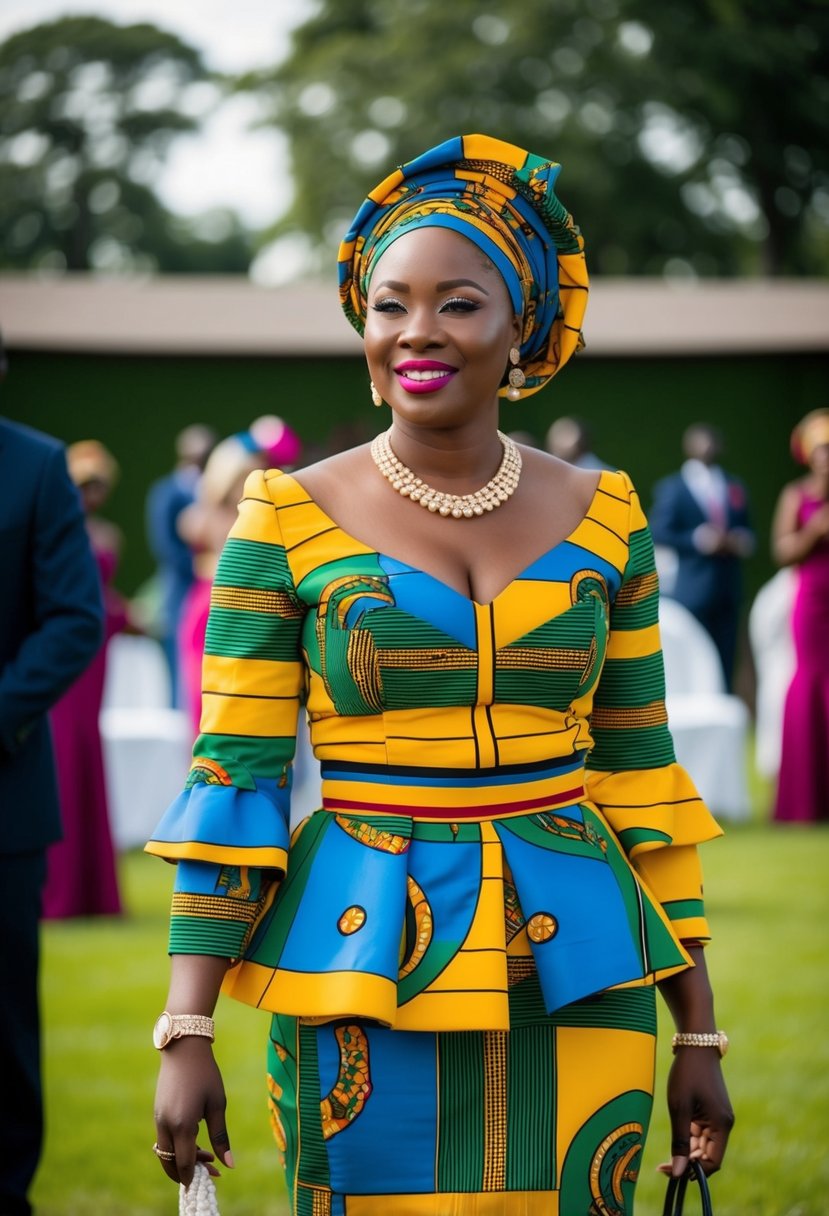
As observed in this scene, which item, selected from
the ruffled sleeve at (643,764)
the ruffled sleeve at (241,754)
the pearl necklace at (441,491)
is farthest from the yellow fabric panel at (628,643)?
the ruffled sleeve at (241,754)

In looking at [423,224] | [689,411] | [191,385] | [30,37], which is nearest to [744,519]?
[689,411]

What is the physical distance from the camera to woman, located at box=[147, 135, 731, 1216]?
2363mm

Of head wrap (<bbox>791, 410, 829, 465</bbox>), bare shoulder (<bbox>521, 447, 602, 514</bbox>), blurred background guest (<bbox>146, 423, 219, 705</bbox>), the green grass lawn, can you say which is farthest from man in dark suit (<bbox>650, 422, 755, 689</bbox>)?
bare shoulder (<bbox>521, 447, 602, 514</bbox>)

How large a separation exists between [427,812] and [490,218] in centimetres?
84

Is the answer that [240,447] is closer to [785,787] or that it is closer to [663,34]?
[785,787]

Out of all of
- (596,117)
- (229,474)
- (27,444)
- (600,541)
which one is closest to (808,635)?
(229,474)

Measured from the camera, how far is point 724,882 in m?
9.15

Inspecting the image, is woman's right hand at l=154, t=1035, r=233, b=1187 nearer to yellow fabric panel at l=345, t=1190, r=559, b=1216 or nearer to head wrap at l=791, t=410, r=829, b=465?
yellow fabric panel at l=345, t=1190, r=559, b=1216

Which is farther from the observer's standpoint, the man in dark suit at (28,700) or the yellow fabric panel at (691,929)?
the man in dark suit at (28,700)

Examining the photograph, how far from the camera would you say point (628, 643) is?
2666mm

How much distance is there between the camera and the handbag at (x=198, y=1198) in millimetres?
2350

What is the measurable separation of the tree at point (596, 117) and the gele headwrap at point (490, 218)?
2555 centimetres

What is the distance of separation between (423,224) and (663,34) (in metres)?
28.0

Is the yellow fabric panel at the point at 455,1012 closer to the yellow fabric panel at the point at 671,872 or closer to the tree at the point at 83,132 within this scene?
the yellow fabric panel at the point at 671,872
